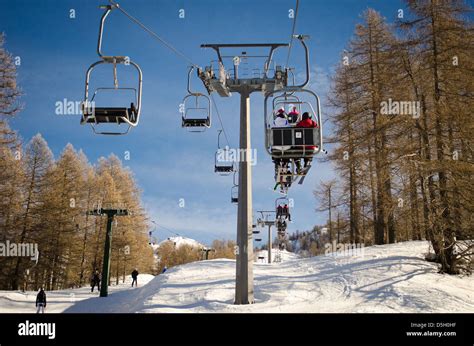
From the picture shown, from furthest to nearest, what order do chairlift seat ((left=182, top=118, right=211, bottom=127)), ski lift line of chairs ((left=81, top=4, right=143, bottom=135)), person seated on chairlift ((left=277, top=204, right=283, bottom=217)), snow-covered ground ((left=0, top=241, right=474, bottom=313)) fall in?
person seated on chairlift ((left=277, top=204, right=283, bottom=217)) < chairlift seat ((left=182, top=118, right=211, bottom=127)) < snow-covered ground ((left=0, top=241, right=474, bottom=313)) < ski lift line of chairs ((left=81, top=4, right=143, bottom=135))

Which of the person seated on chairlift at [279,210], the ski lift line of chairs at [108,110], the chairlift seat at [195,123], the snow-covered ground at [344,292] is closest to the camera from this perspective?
the ski lift line of chairs at [108,110]

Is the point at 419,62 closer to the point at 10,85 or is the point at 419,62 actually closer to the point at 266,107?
the point at 266,107

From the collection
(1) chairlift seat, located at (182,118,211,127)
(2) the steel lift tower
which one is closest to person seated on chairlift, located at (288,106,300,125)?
(2) the steel lift tower

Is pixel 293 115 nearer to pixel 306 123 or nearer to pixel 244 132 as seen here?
pixel 306 123

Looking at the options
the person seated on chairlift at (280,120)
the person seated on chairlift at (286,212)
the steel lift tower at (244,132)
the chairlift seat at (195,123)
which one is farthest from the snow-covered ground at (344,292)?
the chairlift seat at (195,123)

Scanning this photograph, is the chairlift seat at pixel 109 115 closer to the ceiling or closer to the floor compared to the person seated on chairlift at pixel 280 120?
closer to the floor

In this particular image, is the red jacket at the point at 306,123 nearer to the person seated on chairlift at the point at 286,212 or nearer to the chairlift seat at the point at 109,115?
the chairlift seat at the point at 109,115

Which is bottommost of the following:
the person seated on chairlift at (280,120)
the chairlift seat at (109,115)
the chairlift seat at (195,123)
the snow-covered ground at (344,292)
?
the snow-covered ground at (344,292)

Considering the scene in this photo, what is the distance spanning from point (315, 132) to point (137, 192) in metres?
36.1

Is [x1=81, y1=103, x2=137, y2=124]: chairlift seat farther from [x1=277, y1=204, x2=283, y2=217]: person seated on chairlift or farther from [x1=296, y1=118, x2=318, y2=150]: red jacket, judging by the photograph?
[x1=277, y1=204, x2=283, y2=217]: person seated on chairlift

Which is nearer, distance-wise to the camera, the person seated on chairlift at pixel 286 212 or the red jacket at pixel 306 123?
the red jacket at pixel 306 123

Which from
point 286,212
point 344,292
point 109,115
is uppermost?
point 109,115

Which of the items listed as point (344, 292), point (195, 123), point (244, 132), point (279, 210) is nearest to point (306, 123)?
point (244, 132)

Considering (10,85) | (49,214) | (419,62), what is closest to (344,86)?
(419,62)
